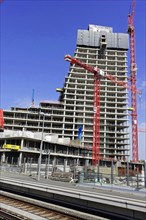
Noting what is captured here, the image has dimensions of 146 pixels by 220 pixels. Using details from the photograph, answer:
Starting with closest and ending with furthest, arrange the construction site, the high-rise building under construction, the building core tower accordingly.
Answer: the construction site < the high-rise building under construction < the building core tower

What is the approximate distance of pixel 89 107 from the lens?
140875 millimetres

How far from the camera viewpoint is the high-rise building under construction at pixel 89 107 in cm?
13112

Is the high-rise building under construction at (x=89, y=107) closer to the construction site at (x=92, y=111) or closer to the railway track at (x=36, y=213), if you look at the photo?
the construction site at (x=92, y=111)

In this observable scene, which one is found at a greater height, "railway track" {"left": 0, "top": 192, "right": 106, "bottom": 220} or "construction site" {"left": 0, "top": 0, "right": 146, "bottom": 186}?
"construction site" {"left": 0, "top": 0, "right": 146, "bottom": 186}

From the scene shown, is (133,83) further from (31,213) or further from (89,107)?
(31,213)

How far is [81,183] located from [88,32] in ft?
480

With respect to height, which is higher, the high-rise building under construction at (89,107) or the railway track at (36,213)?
the high-rise building under construction at (89,107)

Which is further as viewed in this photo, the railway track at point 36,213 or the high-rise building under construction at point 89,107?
the high-rise building under construction at point 89,107

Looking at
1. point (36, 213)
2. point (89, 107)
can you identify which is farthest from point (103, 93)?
point (36, 213)

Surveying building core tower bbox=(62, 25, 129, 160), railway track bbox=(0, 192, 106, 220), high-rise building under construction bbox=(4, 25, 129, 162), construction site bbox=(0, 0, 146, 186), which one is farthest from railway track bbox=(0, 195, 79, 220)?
building core tower bbox=(62, 25, 129, 160)

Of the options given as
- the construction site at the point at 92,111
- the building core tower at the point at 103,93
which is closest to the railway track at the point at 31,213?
the construction site at the point at 92,111

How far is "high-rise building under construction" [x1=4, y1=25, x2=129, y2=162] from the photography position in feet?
430

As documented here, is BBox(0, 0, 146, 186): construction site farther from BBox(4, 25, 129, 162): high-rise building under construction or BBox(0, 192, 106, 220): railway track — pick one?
BBox(0, 192, 106, 220): railway track

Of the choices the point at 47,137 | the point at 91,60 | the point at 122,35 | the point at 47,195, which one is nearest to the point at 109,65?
the point at 91,60
